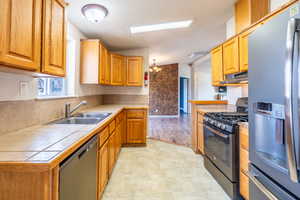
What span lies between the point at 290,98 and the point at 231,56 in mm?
1872

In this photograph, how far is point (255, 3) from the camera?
2.46 m

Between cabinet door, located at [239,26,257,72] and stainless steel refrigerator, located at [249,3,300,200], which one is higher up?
cabinet door, located at [239,26,257,72]

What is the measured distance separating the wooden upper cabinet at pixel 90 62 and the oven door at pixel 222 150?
2.11 metres

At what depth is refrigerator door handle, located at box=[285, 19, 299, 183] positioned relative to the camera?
0.91 metres

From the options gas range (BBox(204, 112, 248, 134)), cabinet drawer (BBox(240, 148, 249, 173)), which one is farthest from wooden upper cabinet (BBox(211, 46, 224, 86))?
cabinet drawer (BBox(240, 148, 249, 173))

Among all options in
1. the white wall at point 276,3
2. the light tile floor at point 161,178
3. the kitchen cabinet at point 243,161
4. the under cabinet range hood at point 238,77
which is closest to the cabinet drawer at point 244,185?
the kitchen cabinet at point 243,161

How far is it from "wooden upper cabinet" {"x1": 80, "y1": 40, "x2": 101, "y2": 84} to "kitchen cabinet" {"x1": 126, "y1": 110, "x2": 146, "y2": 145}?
111 centimetres

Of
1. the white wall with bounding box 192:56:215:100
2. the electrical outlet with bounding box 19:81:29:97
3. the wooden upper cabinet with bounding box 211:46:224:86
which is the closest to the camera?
the electrical outlet with bounding box 19:81:29:97

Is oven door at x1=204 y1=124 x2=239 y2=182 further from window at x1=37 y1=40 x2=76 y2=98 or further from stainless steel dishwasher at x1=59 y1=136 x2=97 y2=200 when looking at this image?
window at x1=37 y1=40 x2=76 y2=98

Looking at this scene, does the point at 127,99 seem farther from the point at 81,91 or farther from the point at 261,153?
the point at 261,153

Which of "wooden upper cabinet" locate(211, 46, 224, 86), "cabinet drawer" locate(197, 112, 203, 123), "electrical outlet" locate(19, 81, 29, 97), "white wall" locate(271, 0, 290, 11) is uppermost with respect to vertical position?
"white wall" locate(271, 0, 290, 11)

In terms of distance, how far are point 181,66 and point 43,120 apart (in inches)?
331

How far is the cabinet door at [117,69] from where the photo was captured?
4.01 meters

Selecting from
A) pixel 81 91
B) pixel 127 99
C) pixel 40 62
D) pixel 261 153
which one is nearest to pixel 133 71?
pixel 127 99
